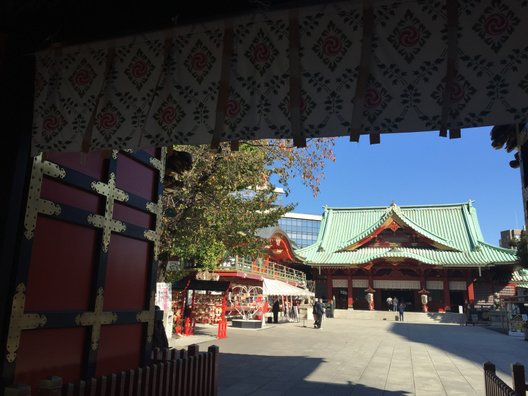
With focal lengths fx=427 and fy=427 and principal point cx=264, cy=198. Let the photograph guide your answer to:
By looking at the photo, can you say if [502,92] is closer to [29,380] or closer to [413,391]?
[29,380]

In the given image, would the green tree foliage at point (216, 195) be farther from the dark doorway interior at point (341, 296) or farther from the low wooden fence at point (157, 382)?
the dark doorway interior at point (341, 296)

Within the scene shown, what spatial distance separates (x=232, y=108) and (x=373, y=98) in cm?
94

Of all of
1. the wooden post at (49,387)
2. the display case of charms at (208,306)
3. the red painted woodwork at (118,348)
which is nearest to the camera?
the wooden post at (49,387)

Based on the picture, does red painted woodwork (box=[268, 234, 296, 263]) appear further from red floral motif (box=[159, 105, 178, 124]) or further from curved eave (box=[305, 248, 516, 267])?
red floral motif (box=[159, 105, 178, 124])

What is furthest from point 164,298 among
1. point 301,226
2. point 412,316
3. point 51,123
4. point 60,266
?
point 301,226

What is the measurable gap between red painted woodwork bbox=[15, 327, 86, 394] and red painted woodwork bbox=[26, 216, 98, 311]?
0.20 metres

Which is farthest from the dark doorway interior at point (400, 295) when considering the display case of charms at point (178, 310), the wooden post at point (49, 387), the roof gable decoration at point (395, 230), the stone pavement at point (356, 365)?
the wooden post at point (49, 387)

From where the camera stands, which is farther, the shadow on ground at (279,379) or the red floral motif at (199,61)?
the shadow on ground at (279,379)

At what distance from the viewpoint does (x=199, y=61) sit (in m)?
3.05

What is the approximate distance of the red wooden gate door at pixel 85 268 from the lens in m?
3.12

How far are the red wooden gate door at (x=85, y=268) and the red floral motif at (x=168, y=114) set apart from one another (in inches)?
29.9

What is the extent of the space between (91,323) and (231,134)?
2167mm

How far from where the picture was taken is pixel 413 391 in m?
7.04

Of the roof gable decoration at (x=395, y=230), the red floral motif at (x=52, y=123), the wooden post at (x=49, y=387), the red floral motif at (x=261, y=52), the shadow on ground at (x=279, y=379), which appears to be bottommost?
the shadow on ground at (x=279, y=379)
